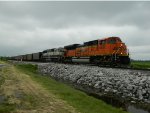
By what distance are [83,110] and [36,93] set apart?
5272mm

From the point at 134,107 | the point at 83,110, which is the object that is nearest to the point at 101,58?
the point at 134,107

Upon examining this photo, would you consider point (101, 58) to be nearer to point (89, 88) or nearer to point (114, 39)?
point (114, 39)

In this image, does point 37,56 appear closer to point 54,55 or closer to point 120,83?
point 54,55

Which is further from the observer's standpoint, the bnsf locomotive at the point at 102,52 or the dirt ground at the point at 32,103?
the bnsf locomotive at the point at 102,52

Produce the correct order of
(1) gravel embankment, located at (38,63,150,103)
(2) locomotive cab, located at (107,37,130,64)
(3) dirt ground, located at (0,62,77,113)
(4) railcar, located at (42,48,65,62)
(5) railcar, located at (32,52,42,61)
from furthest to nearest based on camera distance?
(5) railcar, located at (32,52,42,61) → (4) railcar, located at (42,48,65,62) → (2) locomotive cab, located at (107,37,130,64) → (1) gravel embankment, located at (38,63,150,103) → (3) dirt ground, located at (0,62,77,113)

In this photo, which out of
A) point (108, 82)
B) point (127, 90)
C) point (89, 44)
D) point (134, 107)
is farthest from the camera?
point (89, 44)

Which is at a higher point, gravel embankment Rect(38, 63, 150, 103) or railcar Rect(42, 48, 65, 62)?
railcar Rect(42, 48, 65, 62)

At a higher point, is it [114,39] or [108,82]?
[114,39]

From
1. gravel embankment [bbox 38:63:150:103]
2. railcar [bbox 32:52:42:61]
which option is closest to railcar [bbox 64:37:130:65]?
gravel embankment [bbox 38:63:150:103]

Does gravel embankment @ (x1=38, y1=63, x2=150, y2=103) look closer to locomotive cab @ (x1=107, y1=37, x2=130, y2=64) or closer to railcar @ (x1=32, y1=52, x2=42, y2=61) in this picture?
locomotive cab @ (x1=107, y1=37, x2=130, y2=64)

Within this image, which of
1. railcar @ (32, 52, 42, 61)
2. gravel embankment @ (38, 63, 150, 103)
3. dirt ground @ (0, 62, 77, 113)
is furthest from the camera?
railcar @ (32, 52, 42, 61)

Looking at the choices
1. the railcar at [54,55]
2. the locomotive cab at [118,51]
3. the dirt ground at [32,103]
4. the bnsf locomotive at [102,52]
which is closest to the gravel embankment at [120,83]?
the dirt ground at [32,103]

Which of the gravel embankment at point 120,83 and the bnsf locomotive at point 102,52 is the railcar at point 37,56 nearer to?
the bnsf locomotive at point 102,52

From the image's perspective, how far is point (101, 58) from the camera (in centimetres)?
3928
